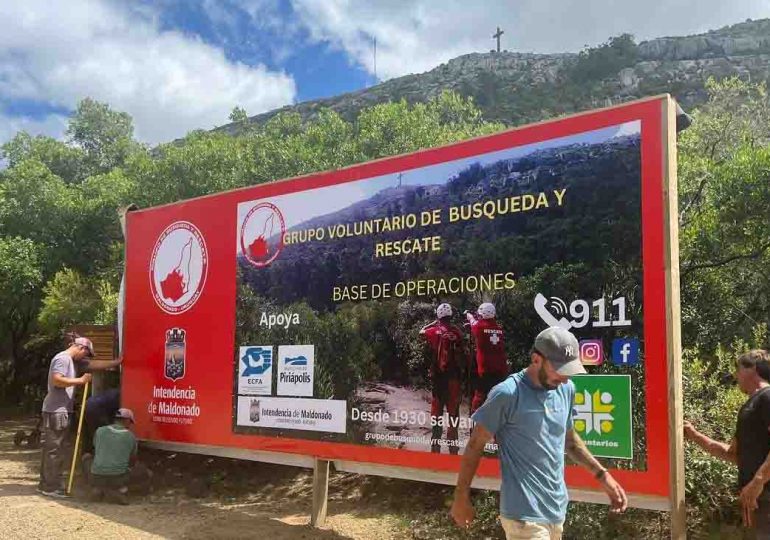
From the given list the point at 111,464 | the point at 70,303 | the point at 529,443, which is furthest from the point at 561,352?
the point at 70,303

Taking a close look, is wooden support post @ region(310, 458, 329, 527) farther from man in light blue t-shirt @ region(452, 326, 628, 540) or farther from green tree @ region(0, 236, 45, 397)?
green tree @ region(0, 236, 45, 397)

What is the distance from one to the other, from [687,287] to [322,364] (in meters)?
4.03

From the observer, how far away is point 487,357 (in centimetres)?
577

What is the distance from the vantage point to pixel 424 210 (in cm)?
639

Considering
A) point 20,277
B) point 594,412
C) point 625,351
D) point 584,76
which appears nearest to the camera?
point 625,351

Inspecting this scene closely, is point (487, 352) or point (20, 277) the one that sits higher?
point (20, 277)

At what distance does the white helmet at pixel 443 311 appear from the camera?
19.9ft

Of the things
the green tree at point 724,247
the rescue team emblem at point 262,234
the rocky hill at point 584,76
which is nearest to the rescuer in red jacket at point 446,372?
the rescue team emblem at point 262,234

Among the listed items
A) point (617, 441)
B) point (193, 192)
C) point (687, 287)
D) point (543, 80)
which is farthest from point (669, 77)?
point (617, 441)

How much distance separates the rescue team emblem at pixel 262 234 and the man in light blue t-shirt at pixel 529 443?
462 centimetres

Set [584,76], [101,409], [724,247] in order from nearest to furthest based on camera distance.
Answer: [724,247]
[101,409]
[584,76]

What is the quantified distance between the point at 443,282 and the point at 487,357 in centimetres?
80

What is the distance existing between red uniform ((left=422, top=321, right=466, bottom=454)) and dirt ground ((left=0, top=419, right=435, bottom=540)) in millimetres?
1452

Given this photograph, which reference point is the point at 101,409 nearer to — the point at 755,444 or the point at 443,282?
the point at 443,282
